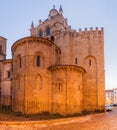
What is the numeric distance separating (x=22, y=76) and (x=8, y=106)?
7414 mm

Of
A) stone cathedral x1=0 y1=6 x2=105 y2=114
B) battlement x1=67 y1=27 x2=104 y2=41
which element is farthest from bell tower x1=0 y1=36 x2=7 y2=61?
battlement x1=67 y1=27 x2=104 y2=41

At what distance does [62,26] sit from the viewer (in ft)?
124

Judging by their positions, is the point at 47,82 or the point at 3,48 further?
the point at 3,48

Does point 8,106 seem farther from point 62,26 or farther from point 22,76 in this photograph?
point 62,26

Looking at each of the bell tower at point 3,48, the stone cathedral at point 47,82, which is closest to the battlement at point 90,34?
the stone cathedral at point 47,82

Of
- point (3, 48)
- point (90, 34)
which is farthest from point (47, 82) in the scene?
point (3, 48)

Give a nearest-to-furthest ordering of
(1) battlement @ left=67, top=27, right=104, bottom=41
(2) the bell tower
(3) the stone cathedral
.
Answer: (3) the stone cathedral < (1) battlement @ left=67, top=27, right=104, bottom=41 < (2) the bell tower

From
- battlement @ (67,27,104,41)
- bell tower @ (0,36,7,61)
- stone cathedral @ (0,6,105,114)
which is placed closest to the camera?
stone cathedral @ (0,6,105,114)

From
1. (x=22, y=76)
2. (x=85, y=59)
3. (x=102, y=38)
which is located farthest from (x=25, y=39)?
(x=102, y=38)

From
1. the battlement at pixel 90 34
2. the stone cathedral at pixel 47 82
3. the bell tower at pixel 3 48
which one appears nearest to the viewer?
the stone cathedral at pixel 47 82

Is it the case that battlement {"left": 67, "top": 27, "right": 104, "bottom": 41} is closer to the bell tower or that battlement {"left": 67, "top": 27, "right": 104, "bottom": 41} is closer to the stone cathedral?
the stone cathedral

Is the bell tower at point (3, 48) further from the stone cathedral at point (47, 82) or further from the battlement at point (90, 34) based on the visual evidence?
the battlement at point (90, 34)

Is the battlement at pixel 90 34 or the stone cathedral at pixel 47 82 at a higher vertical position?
the battlement at pixel 90 34

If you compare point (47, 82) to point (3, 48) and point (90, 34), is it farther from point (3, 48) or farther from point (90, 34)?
point (3, 48)
